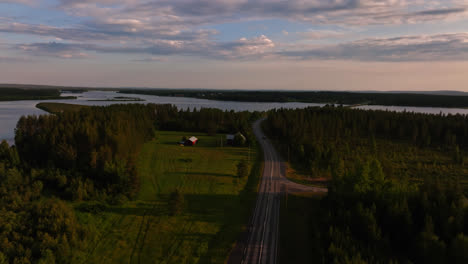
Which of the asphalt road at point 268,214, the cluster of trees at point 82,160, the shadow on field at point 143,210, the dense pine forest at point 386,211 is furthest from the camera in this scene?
the cluster of trees at point 82,160

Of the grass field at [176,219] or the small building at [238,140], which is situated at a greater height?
the small building at [238,140]

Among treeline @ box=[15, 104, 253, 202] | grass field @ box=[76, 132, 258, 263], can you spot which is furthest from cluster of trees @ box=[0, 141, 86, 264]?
treeline @ box=[15, 104, 253, 202]

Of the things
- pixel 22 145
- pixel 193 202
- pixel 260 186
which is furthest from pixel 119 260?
pixel 22 145

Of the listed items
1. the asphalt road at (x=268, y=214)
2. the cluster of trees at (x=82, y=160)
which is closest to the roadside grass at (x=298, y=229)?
the asphalt road at (x=268, y=214)

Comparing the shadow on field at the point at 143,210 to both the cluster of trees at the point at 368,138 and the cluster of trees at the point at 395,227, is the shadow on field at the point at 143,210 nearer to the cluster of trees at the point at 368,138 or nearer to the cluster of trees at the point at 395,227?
the cluster of trees at the point at 395,227

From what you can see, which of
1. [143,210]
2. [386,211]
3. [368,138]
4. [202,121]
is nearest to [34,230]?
[143,210]

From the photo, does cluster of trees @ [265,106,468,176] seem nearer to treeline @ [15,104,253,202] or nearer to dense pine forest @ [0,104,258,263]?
treeline @ [15,104,253,202]
